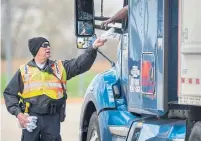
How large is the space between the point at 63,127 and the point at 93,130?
9.08 metres

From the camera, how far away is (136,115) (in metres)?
8.12

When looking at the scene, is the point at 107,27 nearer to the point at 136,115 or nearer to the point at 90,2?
the point at 90,2

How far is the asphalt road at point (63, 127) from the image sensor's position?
16.4m

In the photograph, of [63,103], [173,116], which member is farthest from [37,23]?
[173,116]

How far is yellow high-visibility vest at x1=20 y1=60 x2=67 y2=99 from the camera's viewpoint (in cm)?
915

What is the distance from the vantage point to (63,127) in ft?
59.9

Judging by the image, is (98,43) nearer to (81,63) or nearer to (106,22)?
(106,22)

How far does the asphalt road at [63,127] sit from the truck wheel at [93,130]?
21.1 feet

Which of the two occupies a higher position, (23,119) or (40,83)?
(40,83)

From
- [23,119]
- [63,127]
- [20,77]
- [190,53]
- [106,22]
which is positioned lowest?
[63,127]

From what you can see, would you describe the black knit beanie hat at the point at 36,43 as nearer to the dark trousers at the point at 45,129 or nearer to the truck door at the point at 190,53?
the dark trousers at the point at 45,129

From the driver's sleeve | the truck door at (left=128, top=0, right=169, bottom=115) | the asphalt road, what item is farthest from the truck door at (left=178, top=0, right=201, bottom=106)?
the asphalt road

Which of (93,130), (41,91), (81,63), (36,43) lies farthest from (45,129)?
(36,43)

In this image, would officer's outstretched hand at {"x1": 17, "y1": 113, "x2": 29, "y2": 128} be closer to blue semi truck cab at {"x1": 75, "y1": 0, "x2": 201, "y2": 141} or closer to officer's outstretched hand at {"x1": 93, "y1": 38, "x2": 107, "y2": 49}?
blue semi truck cab at {"x1": 75, "y1": 0, "x2": 201, "y2": 141}
